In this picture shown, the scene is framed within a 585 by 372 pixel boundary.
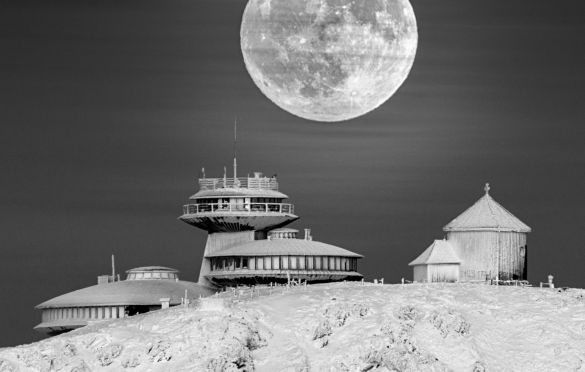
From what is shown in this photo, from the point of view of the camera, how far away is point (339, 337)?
131m

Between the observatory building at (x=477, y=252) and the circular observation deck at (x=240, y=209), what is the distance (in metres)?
22.3

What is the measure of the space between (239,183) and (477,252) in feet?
99.9

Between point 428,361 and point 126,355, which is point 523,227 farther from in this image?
point 126,355

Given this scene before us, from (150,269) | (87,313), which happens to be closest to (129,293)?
(87,313)

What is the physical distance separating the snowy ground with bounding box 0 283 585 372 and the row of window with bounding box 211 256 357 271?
26.1 m

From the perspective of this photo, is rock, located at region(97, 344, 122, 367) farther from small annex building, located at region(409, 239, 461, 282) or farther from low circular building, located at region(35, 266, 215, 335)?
low circular building, located at region(35, 266, 215, 335)

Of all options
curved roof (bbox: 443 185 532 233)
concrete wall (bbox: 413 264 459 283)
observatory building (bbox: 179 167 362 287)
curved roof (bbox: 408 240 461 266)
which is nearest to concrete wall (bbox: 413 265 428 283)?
concrete wall (bbox: 413 264 459 283)

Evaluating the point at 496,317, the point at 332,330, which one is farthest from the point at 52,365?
the point at 496,317

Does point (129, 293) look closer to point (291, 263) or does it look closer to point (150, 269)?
point (150, 269)

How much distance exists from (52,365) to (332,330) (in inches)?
744

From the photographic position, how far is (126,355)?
430 feet

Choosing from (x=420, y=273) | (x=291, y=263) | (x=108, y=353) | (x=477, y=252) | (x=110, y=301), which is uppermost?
(x=477, y=252)

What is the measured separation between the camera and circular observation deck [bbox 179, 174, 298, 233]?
171375 millimetres

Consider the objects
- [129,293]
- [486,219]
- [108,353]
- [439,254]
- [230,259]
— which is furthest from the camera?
[129,293]
